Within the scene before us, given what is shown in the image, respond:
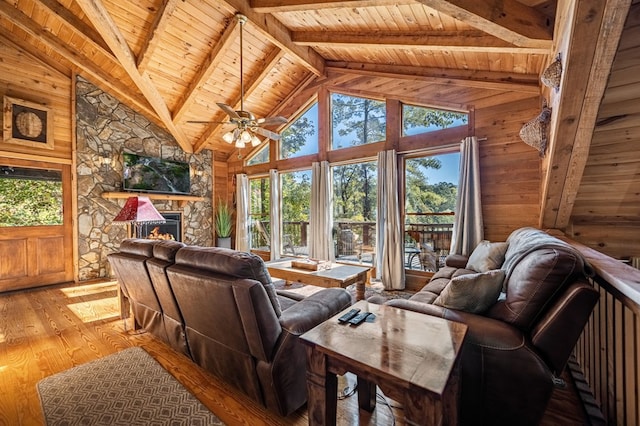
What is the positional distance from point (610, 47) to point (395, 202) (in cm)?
296

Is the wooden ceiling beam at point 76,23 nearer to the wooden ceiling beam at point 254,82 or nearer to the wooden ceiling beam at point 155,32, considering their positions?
the wooden ceiling beam at point 155,32

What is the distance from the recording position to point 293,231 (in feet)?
20.6

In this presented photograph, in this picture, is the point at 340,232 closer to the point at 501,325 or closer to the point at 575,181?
the point at 575,181

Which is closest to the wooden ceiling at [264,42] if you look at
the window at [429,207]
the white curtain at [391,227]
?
the window at [429,207]

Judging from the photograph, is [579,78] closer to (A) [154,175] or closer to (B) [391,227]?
(B) [391,227]

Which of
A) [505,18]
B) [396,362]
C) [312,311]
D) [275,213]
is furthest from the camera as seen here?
[275,213]

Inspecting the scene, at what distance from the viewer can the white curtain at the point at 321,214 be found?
5227mm

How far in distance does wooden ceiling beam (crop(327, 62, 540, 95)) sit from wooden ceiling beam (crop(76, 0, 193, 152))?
10.9ft

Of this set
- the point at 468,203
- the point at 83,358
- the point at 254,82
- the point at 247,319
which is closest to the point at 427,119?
the point at 468,203

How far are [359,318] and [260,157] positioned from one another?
6.01m

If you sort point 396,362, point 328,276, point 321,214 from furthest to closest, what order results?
point 321,214 < point 328,276 < point 396,362

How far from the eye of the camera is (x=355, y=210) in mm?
5125

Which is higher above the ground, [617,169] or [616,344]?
[617,169]

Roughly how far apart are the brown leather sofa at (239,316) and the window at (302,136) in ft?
13.7
